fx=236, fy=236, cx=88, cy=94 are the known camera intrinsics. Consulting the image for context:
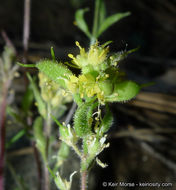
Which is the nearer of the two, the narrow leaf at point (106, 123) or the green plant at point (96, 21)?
the narrow leaf at point (106, 123)

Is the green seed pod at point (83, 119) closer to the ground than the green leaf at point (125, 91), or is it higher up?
closer to the ground

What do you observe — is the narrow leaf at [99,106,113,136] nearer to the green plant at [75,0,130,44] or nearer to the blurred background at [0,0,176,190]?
the blurred background at [0,0,176,190]

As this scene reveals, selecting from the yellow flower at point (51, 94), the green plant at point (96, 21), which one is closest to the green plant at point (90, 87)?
the yellow flower at point (51, 94)

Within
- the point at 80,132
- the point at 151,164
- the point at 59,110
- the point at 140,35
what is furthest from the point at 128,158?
the point at 140,35

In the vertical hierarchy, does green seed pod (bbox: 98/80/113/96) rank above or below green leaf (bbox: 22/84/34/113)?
below

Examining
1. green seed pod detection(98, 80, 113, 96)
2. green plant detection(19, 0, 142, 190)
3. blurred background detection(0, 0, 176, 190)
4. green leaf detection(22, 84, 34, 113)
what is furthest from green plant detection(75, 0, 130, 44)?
green seed pod detection(98, 80, 113, 96)

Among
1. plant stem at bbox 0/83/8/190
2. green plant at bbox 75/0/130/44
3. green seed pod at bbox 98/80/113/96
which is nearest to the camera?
green seed pod at bbox 98/80/113/96

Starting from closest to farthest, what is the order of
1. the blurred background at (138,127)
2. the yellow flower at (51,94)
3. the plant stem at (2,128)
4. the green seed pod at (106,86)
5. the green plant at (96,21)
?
the green seed pod at (106,86), the yellow flower at (51,94), the plant stem at (2,128), the green plant at (96,21), the blurred background at (138,127)

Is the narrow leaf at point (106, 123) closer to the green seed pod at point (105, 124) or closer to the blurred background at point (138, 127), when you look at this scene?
the green seed pod at point (105, 124)

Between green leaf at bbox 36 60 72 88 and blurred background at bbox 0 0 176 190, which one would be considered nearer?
green leaf at bbox 36 60 72 88

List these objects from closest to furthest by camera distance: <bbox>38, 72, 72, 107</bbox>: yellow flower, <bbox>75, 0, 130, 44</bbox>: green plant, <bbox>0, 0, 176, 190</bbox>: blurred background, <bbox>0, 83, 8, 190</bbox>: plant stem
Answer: <bbox>38, 72, 72, 107</bbox>: yellow flower < <bbox>0, 83, 8, 190</bbox>: plant stem < <bbox>75, 0, 130, 44</bbox>: green plant < <bbox>0, 0, 176, 190</bbox>: blurred background
